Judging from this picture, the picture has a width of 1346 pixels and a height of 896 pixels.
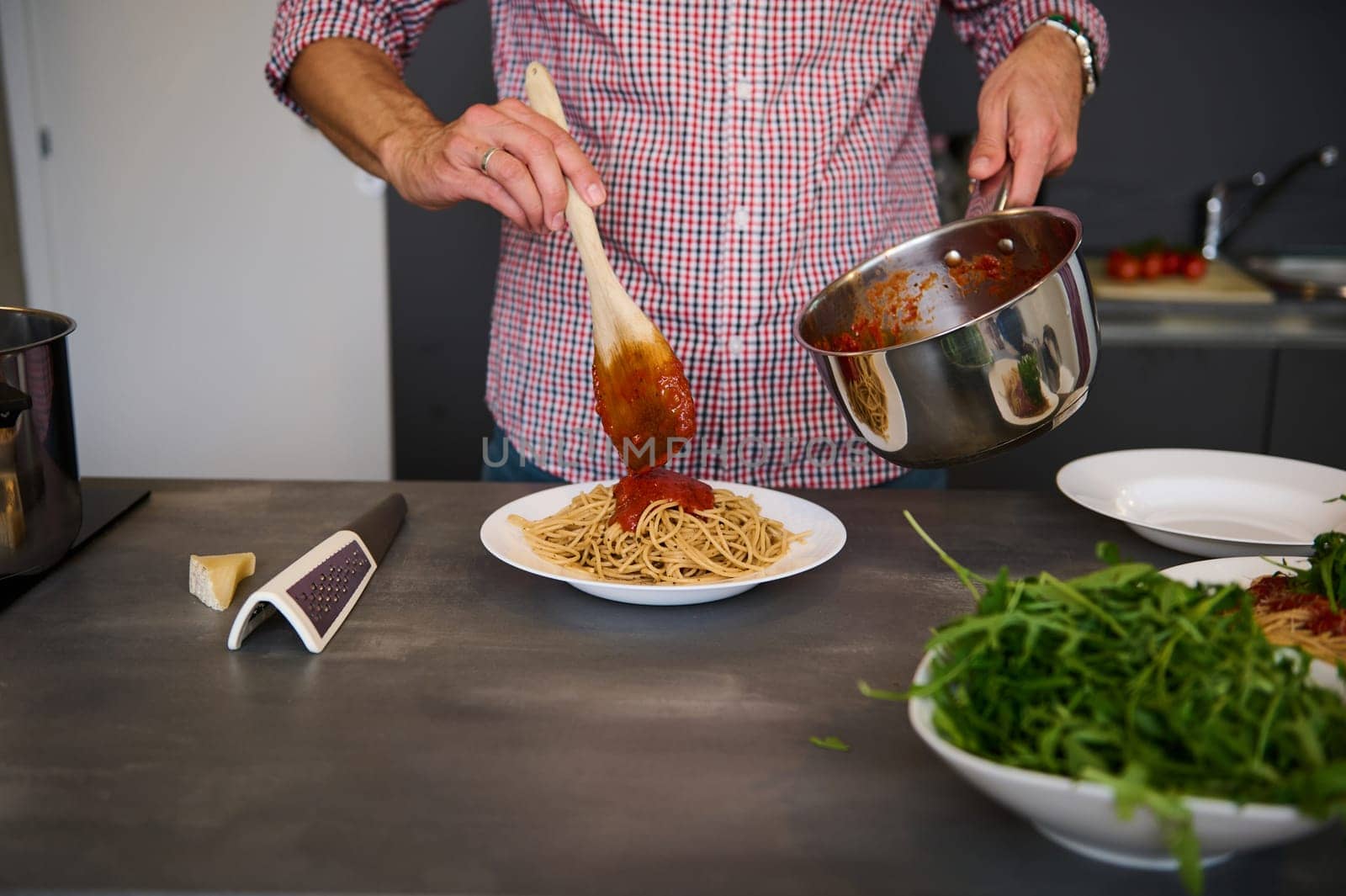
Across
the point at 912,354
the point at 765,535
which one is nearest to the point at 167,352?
the point at 765,535

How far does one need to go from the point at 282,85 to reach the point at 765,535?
0.98 m

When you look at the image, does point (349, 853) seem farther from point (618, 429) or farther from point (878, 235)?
point (878, 235)

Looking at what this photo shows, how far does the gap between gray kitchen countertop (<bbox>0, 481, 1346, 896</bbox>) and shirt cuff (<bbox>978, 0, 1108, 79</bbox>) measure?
2.52 ft

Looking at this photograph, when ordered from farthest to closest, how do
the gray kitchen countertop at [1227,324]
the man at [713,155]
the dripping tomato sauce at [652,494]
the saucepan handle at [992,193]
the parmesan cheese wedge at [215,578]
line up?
the gray kitchen countertop at [1227,324] → the man at [713,155] → the saucepan handle at [992,193] → the dripping tomato sauce at [652,494] → the parmesan cheese wedge at [215,578]

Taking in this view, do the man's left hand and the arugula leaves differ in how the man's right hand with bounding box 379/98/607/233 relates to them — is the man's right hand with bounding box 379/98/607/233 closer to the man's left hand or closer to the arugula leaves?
the man's left hand

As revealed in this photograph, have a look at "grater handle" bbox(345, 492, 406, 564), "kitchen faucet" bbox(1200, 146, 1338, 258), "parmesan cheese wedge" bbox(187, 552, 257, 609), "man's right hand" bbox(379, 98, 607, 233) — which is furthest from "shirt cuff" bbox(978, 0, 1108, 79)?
"kitchen faucet" bbox(1200, 146, 1338, 258)

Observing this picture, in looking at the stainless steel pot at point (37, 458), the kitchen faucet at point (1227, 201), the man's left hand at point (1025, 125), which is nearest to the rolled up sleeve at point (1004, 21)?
the man's left hand at point (1025, 125)

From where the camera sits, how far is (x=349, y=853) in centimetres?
78

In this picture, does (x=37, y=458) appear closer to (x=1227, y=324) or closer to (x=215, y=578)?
(x=215, y=578)

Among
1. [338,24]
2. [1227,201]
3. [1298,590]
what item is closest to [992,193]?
[1298,590]

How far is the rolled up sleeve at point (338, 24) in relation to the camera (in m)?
1.63

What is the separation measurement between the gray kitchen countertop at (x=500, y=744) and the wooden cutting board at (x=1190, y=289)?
1614 millimetres

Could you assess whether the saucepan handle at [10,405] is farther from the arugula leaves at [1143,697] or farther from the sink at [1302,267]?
the sink at [1302,267]

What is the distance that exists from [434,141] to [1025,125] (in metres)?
0.68
